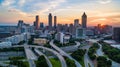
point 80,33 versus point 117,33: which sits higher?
point 117,33

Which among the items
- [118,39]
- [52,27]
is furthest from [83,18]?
[118,39]

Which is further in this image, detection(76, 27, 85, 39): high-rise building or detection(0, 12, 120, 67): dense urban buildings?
detection(76, 27, 85, 39): high-rise building

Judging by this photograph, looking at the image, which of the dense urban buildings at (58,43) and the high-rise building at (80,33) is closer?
the dense urban buildings at (58,43)

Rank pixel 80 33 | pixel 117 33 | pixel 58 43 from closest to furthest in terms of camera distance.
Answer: pixel 58 43 < pixel 117 33 < pixel 80 33

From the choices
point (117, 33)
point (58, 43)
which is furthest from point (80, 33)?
point (58, 43)

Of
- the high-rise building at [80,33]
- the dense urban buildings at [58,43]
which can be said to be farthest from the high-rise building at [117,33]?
the high-rise building at [80,33]

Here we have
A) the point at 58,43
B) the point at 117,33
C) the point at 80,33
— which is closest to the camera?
the point at 58,43

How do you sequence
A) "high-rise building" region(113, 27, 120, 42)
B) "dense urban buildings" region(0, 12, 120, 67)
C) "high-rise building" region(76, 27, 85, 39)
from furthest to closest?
1. "high-rise building" region(76, 27, 85, 39)
2. "high-rise building" region(113, 27, 120, 42)
3. "dense urban buildings" region(0, 12, 120, 67)

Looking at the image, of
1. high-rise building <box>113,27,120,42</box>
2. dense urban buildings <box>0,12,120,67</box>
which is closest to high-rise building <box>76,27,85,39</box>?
dense urban buildings <box>0,12,120,67</box>

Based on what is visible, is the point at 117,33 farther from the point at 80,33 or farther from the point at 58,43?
the point at 58,43

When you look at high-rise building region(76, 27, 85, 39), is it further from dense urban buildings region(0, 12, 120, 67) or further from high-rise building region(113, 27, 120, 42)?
high-rise building region(113, 27, 120, 42)

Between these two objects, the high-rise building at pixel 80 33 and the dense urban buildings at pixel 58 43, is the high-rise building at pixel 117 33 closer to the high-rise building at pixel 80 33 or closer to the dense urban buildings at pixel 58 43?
the dense urban buildings at pixel 58 43
